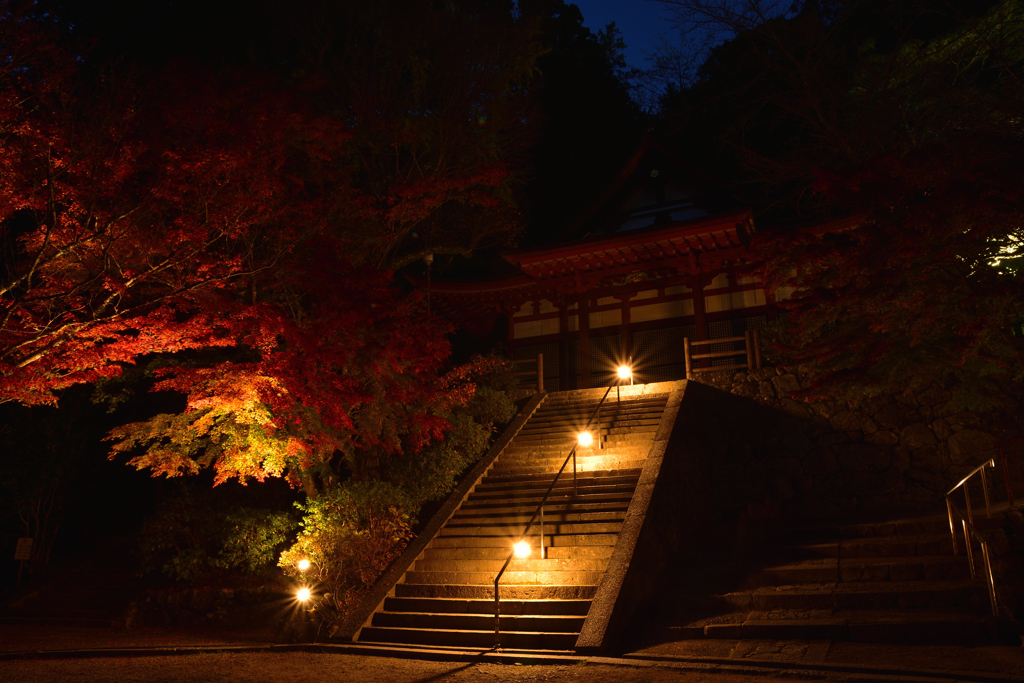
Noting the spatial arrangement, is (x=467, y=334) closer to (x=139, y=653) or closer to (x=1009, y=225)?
(x=139, y=653)

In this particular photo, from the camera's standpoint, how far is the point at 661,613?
8.70 m

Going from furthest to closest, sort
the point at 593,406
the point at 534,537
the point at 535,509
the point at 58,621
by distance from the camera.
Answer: the point at 593,406
the point at 58,621
the point at 535,509
the point at 534,537

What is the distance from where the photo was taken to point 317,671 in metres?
7.38

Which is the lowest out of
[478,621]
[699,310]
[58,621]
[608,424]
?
[58,621]

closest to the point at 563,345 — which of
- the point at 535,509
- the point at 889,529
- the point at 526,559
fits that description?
the point at 535,509

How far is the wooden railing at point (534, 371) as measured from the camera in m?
17.3

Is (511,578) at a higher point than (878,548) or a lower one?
lower

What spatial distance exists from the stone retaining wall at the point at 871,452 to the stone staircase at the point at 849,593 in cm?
230

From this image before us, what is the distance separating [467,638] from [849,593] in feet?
15.0

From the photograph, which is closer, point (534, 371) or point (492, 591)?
point (492, 591)

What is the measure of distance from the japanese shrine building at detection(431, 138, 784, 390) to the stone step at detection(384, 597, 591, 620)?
947cm

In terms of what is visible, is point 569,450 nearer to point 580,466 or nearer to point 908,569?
point 580,466

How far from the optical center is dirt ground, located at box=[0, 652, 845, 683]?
6668 mm

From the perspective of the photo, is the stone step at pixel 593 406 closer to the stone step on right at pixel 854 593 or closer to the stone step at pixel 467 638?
the stone step on right at pixel 854 593
